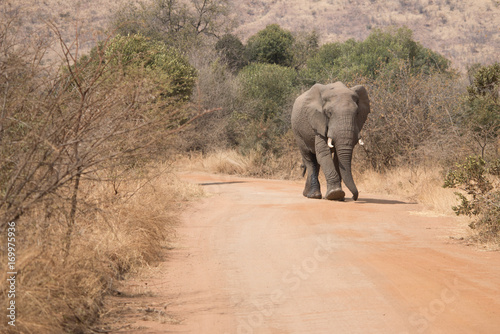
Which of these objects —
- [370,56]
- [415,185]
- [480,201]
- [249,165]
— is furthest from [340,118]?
[370,56]

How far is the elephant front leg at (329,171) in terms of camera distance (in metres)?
15.0

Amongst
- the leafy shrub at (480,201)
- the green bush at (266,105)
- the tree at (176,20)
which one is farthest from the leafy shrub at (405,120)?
the tree at (176,20)

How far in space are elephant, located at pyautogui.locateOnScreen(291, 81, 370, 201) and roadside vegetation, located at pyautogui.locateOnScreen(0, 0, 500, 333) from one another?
78.5 inches

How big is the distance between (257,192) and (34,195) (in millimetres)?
12155

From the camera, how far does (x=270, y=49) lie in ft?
156

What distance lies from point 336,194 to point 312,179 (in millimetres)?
1230

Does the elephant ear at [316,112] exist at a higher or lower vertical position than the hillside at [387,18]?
lower

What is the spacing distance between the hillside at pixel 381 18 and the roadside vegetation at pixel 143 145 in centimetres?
3516

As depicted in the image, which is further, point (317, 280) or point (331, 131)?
point (331, 131)

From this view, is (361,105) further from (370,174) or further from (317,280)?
(317,280)

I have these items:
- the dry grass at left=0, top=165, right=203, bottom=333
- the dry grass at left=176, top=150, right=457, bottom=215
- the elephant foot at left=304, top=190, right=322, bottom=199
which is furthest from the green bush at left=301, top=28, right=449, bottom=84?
the dry grass at left=0, top=165, right=203, bottom=333

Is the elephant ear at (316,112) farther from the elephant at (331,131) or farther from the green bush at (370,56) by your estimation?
the green bush at (370,56)

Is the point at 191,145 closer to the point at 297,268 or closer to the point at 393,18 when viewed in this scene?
the point at 297,268

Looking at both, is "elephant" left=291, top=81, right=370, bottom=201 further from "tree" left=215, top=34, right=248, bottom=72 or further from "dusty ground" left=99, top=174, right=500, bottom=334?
"tree" left=215, top=34, right=248, bottom=72
